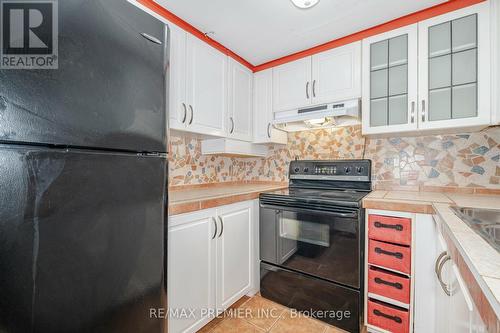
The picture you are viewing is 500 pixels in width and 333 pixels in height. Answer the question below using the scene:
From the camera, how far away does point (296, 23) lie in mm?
1735

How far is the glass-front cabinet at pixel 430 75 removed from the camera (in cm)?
142

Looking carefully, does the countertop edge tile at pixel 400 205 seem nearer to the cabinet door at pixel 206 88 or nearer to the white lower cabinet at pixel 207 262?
the white lower cabinet at pixel 207 262

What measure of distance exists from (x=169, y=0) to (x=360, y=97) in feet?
5.24

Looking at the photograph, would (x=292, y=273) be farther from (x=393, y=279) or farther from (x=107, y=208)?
(x=107, y=208)

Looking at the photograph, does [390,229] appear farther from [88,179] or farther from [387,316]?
[88,179]

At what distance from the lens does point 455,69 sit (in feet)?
4.91

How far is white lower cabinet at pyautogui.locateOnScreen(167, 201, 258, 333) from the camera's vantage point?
128 centimetres

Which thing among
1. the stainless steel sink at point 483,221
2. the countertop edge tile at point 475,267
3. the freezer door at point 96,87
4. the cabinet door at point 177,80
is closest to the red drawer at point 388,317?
the stainless steel sink at point 483,221

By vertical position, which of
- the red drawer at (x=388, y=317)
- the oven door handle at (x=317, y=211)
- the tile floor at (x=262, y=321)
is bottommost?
the tile floor at (x=262, y=321)

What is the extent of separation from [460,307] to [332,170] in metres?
1.50

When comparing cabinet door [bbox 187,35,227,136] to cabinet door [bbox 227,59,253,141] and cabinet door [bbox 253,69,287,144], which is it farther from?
cabinet door [bbox 253,69,287,144]

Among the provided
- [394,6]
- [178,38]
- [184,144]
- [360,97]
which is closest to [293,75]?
[360,97]

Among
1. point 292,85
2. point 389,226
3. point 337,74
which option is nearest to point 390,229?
point 389,226

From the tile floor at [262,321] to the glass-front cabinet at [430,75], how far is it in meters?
1.54
